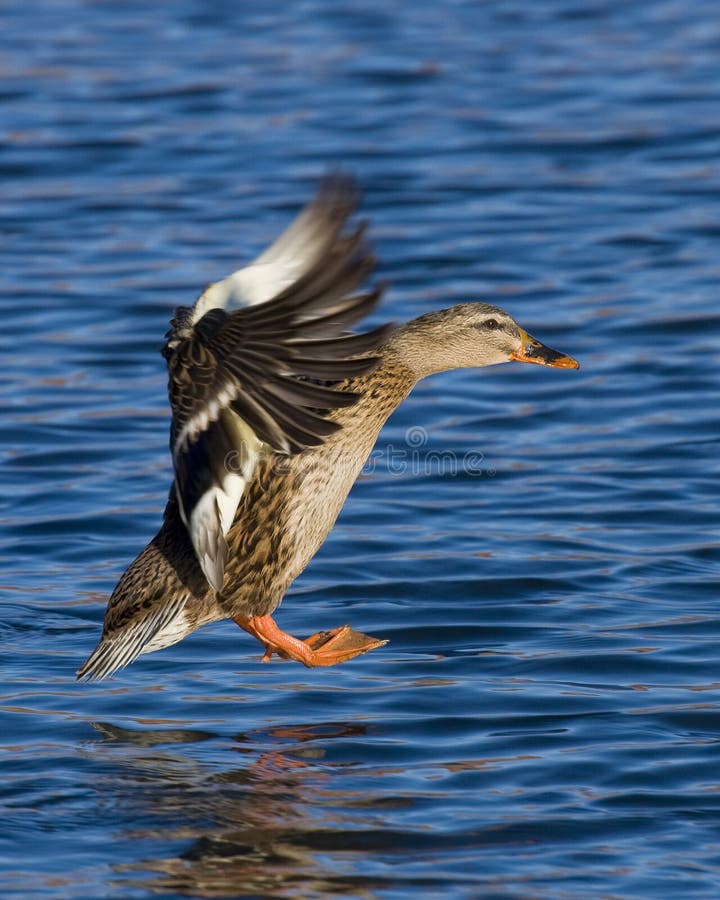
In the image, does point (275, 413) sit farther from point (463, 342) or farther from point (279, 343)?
point (463, 342)

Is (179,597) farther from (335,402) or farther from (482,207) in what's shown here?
(482,207)

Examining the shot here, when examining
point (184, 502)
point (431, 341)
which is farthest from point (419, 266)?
point (184, 502)

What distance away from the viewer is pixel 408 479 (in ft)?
28.6

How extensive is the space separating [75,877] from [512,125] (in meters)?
10.5

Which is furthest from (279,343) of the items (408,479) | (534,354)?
(408,479)

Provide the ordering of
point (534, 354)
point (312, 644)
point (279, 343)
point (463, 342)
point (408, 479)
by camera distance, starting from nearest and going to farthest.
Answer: point (279, 343), point (312, 644), point (463, 342), point (534, 354), point (408, 479)

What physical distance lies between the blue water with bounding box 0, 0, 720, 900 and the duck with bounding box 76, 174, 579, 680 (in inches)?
13.6

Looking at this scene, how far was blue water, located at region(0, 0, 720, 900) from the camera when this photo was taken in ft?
17.3

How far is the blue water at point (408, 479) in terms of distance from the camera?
5262mm

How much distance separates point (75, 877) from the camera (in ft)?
16.3

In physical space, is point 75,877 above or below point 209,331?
below

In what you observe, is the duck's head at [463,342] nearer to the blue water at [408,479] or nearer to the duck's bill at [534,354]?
the duck's bill at [534,354]

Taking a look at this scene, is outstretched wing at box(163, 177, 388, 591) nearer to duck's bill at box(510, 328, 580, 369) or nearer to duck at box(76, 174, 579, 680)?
duck at box(76, 174, 579, 680)

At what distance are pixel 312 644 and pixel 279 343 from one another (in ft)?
4.54
